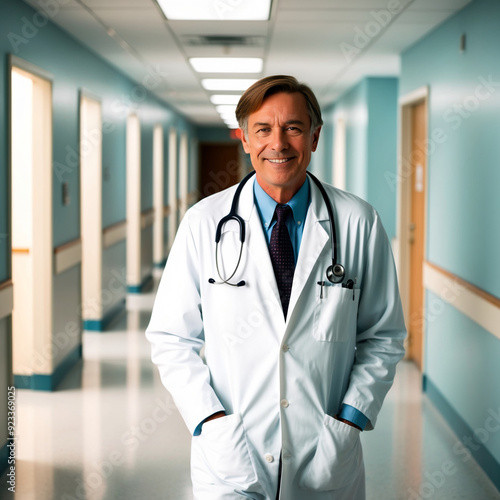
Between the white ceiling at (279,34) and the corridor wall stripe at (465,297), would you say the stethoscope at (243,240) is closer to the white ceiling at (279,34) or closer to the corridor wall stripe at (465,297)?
the corridor wall stripe at (465,297)

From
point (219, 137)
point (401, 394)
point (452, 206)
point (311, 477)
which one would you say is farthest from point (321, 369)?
point (219, 137)

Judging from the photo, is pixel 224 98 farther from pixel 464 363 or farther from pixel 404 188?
pixel 464 363

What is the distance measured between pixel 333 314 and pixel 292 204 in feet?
1.11

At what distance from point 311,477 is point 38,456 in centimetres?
233

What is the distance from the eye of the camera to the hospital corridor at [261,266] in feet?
5.86

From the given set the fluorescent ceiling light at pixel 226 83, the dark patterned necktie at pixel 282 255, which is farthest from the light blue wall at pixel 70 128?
the dark patterned necktie at pixel 282 255

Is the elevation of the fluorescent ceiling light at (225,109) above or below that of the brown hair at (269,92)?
above

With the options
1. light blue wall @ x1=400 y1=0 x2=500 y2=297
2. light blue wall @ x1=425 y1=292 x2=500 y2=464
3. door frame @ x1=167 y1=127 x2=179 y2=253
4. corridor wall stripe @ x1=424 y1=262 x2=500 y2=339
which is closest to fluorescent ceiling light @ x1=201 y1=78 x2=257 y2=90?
light blue wall @ x1=400 y1=0 x2=500 y2=297

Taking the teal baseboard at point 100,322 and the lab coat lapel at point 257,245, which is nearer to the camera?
the lab coat lapel at point 257,245

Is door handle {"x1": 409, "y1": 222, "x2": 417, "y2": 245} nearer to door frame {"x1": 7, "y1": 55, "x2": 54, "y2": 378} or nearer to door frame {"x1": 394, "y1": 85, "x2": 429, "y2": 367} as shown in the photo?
door frame {"x1": 394, "y1": 85, "x2": 429, "y2": 367}

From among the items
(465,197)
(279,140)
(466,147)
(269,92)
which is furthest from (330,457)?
(466,147)

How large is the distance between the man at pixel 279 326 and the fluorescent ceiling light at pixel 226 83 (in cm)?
586

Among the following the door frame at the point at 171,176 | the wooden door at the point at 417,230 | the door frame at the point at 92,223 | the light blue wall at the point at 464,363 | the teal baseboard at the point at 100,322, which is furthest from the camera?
the door frame at the point at 171,176

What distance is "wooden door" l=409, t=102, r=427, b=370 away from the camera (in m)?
5.35
